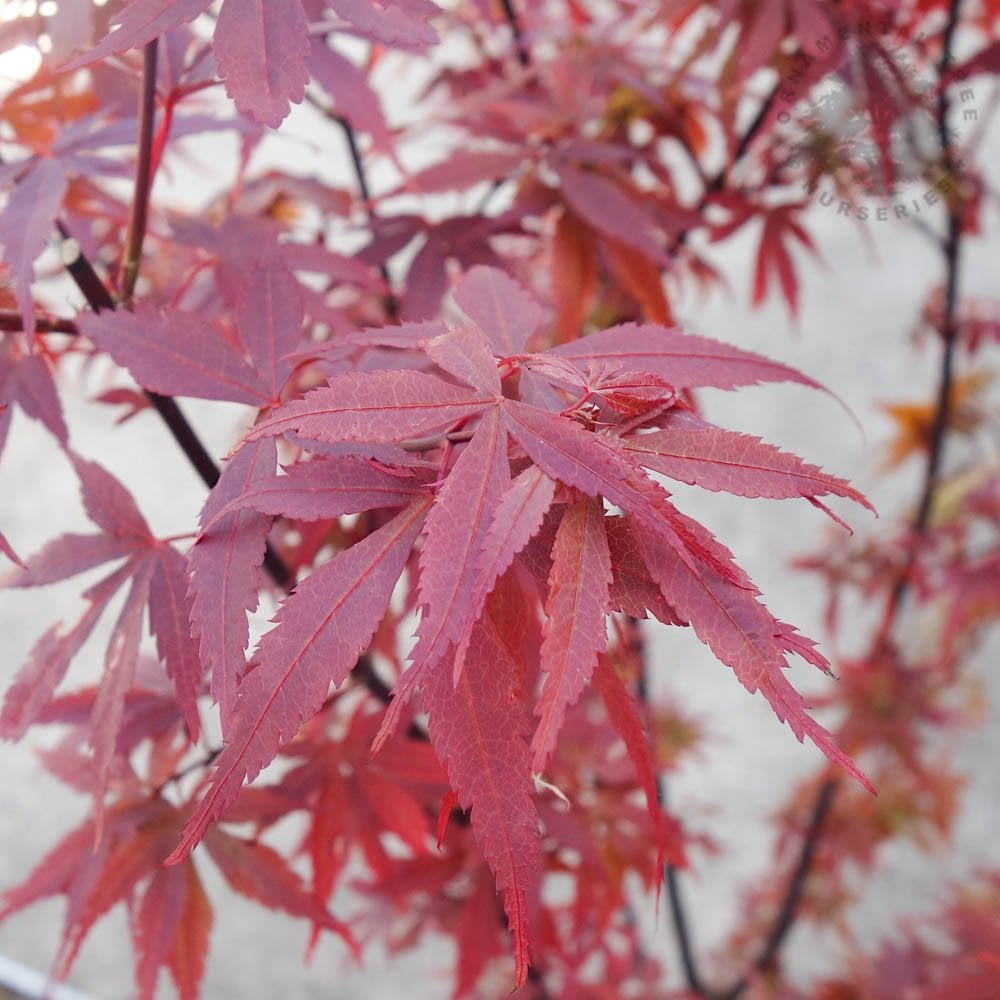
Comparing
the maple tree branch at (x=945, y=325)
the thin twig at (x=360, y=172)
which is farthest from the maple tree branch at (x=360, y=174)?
the maple tree branch at (x=945, y=325)

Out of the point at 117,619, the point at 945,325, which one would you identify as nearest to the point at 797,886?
the point at 945,325

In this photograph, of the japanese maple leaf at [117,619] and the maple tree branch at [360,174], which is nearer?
the japanese maple leaf at [117,619]

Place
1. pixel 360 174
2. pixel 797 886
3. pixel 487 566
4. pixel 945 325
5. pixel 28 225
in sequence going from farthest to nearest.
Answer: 1. pixel 797 886
2. pixel 945 325
3. pixel 360 174
4. pixel 28 225
5. pixel 487 566

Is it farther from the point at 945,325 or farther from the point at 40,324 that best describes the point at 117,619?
the point at 945,325

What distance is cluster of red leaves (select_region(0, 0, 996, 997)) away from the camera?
0.27 metres

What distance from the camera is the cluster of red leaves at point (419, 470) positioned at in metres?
0.27

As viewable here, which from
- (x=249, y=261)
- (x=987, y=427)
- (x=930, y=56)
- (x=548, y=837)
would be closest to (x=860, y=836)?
(x=987, y=427)

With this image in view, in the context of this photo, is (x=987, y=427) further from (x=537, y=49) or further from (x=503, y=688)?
(x=503, y=688)

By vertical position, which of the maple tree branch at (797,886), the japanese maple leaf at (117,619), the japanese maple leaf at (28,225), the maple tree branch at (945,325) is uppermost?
the japanese maple leaf at (28,225)

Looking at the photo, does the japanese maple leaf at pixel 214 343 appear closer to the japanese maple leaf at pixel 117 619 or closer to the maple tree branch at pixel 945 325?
the japanese maple leaf at pixel 117 619

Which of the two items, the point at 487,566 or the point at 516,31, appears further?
the point at 516,31

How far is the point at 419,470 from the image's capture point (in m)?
0.31

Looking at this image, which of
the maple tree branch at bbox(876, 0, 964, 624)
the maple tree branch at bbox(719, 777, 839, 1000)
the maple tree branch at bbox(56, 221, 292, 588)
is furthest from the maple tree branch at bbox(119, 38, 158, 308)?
the maple tree branch at bbox(719, 777, 839, 1000)

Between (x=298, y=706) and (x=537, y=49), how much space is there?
738 millimetres
